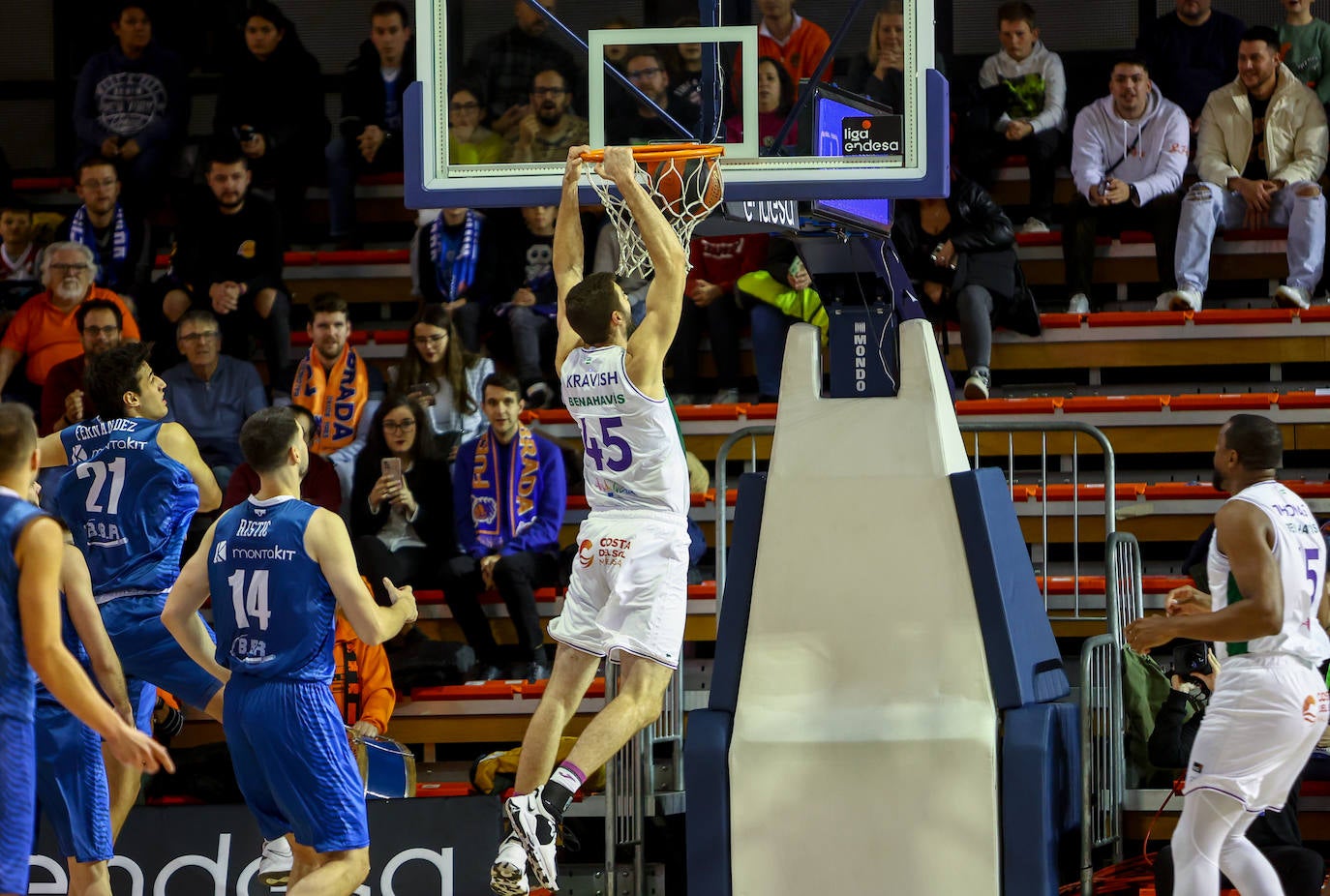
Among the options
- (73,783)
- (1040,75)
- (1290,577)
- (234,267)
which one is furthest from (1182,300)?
(73,783)

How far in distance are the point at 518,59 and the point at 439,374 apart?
2.12 meters

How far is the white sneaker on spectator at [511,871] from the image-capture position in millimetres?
5609

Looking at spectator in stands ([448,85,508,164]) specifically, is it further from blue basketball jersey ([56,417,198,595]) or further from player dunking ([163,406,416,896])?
blue basketball jersey ([56,417,198,595])

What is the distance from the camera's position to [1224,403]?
9.73 meters

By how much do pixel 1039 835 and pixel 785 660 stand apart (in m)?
1.10

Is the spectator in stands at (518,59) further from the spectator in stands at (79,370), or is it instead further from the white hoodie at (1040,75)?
the white hoodie at (1040,75)

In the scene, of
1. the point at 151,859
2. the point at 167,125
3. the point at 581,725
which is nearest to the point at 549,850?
the point at 151,859

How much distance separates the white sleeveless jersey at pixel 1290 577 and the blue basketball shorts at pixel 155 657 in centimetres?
387

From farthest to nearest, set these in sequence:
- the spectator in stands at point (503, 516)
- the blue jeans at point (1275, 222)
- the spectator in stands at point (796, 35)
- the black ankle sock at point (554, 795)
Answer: the blue jeans at point (1275, 222)
the spectator in stands at point (796, 35)
the spectator in stands at point (503, 516)
the black ankle sock at point (554, 795)

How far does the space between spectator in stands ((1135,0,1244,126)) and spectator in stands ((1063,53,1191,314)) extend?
56cm

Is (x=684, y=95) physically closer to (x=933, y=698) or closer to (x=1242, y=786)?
(x=933, y=698)

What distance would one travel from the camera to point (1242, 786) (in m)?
6.00

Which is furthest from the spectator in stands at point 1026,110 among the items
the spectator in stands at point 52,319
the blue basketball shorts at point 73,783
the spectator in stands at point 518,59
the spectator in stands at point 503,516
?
the blue basketball shorts at point 73,783

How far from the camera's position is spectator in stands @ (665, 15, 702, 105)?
7059mm
